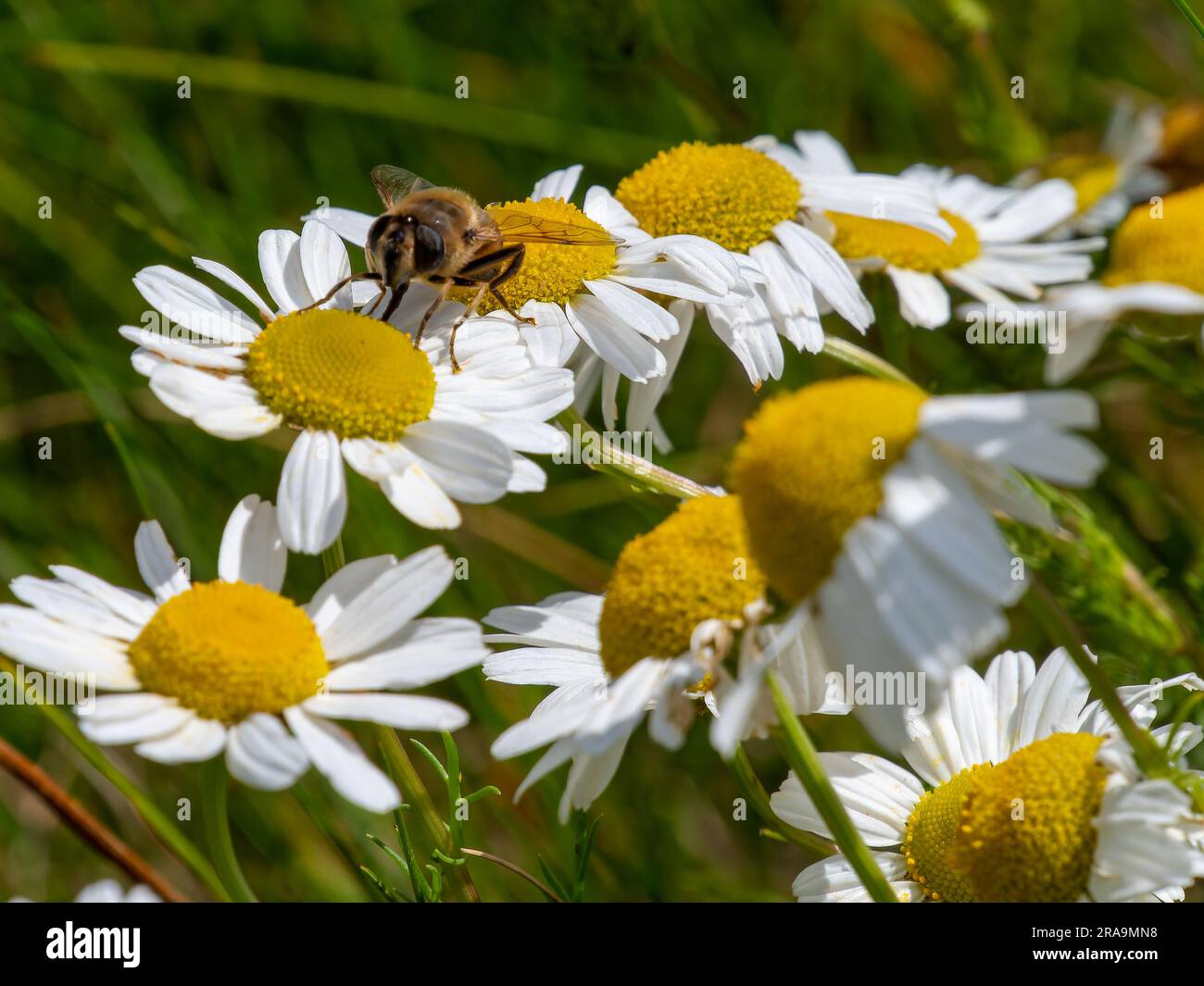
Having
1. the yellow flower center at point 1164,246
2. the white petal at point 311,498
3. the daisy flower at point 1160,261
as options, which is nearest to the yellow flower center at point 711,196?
the daisy flower at point 1160,261

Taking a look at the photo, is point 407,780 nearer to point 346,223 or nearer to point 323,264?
point 323,264

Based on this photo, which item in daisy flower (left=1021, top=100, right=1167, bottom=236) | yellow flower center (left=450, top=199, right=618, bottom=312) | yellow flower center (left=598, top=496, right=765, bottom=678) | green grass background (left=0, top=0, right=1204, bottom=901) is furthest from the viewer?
daisy flower (left=1021, top=100, right=1167, bottom=236)

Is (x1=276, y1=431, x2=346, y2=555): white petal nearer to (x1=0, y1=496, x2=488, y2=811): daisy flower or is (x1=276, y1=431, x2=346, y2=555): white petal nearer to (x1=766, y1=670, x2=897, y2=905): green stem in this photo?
(x1=0, y1=496, x2=488, y2=811): daisy flower

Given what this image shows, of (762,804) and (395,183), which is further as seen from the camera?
(395,183)

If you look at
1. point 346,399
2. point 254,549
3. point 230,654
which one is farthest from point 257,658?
point 346,399

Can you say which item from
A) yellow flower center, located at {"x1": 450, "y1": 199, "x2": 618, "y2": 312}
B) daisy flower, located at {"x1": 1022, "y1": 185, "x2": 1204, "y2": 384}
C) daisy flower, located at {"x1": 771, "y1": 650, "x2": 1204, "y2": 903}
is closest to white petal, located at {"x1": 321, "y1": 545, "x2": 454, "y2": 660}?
daisy flower, located at {"x1": 771, "y1": 650, "x2": 1204, "y2": 903}
